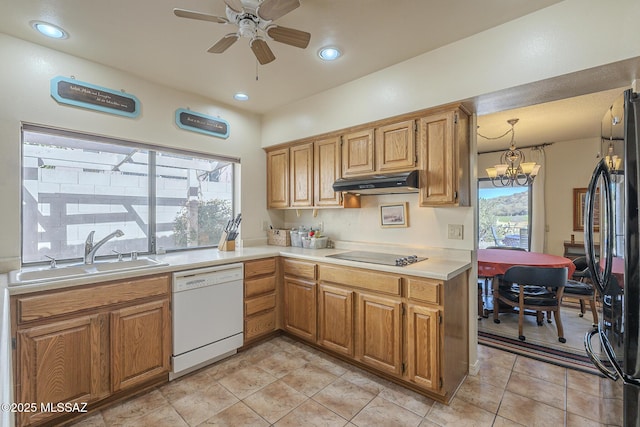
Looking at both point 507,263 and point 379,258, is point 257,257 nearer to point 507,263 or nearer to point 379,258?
point 379,258

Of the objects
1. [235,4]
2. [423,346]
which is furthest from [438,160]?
[235,4]

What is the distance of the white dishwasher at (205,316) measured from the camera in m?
2.34

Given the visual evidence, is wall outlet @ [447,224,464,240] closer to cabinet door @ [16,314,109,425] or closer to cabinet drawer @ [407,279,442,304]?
cabinet drawer @ [407,279,442,304]

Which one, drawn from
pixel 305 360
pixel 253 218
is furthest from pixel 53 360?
pixel 253 218

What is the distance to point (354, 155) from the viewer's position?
9.47 ft

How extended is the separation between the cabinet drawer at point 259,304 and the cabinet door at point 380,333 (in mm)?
1016

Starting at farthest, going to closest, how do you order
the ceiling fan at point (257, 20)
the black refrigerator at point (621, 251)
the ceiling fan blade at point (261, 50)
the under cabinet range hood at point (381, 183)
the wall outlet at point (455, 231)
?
1. the wall outlet at point (455, 231)
2. the under cabinet range hood at point (381, 183)
3. the ceiling fan blade at point (261, 50)
4. the ceiling fan at point (257, 20)
5. the black refrigerator at point (621, 251)

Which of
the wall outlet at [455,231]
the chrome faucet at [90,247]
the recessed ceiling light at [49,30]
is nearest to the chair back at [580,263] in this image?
the wall outlet at [455,231]

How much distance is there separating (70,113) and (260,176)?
1.91 metres

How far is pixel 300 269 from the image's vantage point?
2906 millimetres

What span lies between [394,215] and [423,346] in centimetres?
123

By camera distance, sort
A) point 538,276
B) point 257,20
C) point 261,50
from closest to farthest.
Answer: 1. point 257,20
2. point 261,50
3. point 538,276

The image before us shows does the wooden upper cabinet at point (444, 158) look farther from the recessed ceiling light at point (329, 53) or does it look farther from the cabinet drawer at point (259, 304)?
the cabinet drawer at point (259, 304)

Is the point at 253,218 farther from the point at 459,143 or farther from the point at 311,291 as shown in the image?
the point at 459,143
